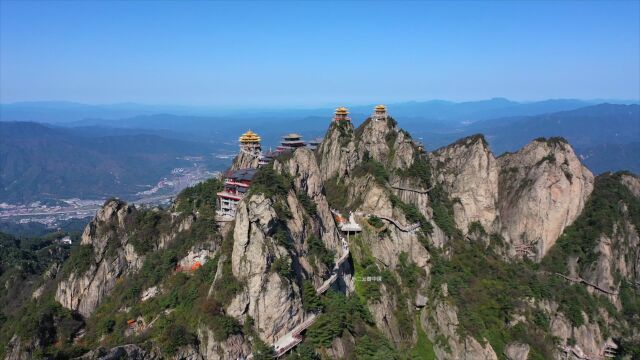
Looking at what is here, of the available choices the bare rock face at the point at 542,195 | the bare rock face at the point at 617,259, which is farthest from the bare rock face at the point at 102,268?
the bare rock face at the point at 617,259

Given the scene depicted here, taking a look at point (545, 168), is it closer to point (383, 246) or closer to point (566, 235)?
point (566, 235)

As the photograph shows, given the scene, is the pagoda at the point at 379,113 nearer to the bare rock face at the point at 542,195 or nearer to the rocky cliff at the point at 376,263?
the rocky cliff at the point at 376,263

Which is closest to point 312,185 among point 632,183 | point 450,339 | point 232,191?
point 232,191

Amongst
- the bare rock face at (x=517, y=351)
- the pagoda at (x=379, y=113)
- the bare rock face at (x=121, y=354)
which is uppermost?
the pagoda at (x=379, y=113)

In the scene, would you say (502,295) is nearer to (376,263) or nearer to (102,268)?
(376,263)

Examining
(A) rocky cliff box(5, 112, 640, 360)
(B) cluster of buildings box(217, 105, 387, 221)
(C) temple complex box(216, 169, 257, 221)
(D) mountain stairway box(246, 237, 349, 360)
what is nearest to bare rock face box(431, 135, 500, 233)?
(A) rocky cliff box(5, 112, 640, 360)

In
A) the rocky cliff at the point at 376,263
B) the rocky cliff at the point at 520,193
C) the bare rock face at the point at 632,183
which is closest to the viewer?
the rocky cliff at the point at 376,263

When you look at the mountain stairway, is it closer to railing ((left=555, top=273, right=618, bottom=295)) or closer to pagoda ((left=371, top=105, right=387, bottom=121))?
pagoda ((left=371, top=105, right=387, bottom=121))
